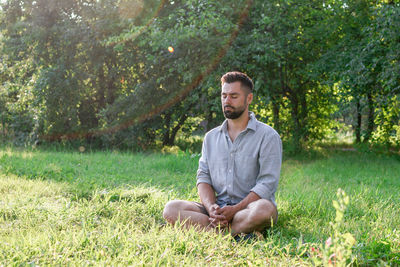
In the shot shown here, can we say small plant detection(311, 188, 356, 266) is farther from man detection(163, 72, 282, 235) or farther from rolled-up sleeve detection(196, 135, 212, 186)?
rolled-up sleeve detection(196, 135, 212, 186)

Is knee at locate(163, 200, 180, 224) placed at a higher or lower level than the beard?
lower

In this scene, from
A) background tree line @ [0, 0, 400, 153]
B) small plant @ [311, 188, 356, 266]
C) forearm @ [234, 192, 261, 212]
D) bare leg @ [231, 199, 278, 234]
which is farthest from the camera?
background tree line @ [0, 0, 400, 153]

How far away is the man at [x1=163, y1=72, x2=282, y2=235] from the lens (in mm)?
4008

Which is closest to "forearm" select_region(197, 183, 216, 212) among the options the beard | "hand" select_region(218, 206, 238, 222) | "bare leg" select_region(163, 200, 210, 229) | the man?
the man

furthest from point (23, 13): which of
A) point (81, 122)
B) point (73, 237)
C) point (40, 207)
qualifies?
point (73, 237)

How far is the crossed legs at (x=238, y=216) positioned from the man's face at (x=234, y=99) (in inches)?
36.5

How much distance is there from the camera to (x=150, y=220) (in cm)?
456

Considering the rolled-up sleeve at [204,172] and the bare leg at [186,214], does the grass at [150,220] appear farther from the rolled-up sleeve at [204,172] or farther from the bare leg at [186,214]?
the rolled-up sleeve at [204,172]

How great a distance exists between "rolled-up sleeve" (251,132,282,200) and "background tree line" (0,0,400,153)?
5.88 metres

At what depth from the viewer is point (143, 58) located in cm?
1265

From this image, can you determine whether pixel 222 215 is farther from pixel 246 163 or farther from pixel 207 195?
pixel 246 163

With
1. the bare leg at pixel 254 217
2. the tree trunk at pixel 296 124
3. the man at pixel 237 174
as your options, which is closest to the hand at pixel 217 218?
the man at pixel 237 174

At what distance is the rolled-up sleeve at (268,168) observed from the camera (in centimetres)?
407

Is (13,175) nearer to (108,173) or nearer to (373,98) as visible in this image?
(108,173)
